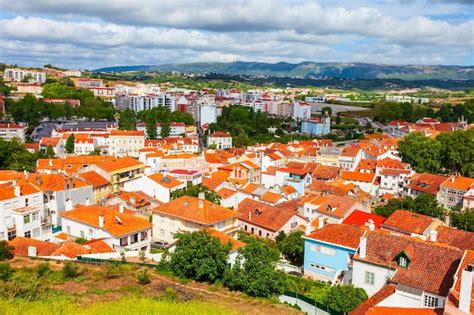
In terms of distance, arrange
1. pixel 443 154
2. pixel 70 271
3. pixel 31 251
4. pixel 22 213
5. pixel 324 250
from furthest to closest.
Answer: pixel 443 154, pixel 22 213, pixel 324 250, pixel 31 251, pixel 70 271

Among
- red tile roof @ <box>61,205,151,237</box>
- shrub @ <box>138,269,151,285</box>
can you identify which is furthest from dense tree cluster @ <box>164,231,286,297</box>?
red tile roof @ <box>61,205,151,237</box>

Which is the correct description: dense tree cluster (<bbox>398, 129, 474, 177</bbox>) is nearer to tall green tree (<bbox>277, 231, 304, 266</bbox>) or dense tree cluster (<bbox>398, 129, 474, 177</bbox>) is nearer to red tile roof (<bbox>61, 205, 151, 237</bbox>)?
tall green tree (<bbox>277, 231, 304, 266</bbox>)

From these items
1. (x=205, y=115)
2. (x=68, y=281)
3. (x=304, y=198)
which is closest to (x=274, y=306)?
(x=68, y=281)

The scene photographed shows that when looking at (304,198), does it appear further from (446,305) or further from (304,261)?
(446,305)

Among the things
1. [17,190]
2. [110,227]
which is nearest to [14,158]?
[17,190]

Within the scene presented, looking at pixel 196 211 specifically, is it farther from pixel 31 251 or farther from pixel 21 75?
pixel 21 75
